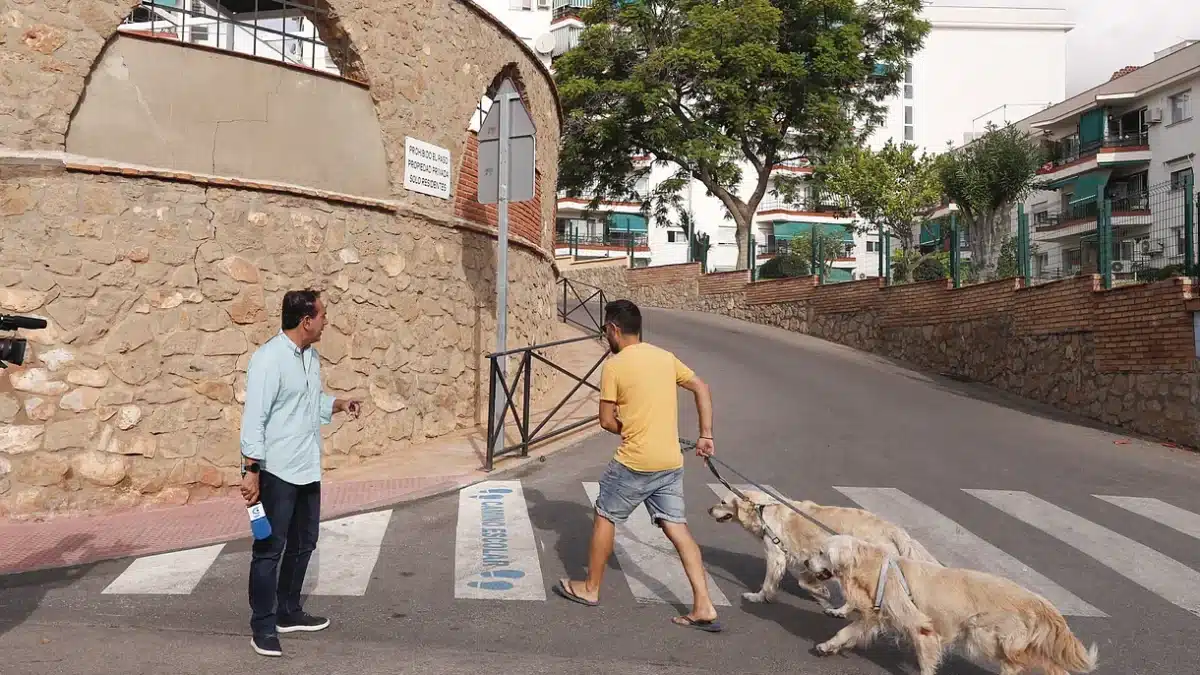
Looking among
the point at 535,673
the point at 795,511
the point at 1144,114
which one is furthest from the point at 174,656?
the point at 1144,114

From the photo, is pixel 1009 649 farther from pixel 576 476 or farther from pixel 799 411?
pixel 799 411

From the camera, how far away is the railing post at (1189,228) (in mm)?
12828

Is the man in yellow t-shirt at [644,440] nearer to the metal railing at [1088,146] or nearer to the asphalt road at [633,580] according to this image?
the asphalt road at [633,580]

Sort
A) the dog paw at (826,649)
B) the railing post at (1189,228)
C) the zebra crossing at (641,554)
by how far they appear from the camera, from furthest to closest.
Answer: the railing post at (1189,228), the zebra crossing at (641,554), the dog paw at (826,649)

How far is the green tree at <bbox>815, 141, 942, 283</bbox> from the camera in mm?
33000

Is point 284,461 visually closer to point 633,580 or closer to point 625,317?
point 625,317

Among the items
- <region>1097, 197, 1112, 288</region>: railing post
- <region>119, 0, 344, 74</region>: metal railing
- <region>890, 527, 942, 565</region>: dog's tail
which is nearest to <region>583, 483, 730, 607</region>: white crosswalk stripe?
<region>890, 527, 942, 565</region>: dog's tail

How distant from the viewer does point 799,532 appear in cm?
549

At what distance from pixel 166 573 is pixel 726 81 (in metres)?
26.0

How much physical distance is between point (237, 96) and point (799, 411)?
8.37 meters

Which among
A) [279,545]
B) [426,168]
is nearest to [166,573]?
→ [279,545]

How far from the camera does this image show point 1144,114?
41031 millimetres

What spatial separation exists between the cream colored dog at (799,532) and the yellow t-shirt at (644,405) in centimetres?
63

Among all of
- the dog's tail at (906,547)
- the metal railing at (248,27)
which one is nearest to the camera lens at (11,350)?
the dog's tail at (906,547)
